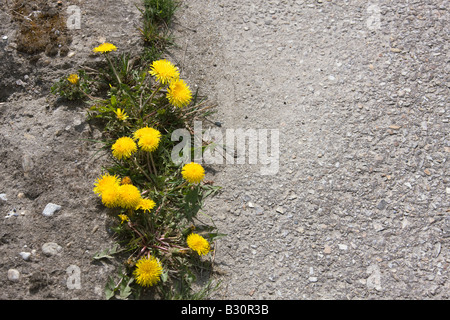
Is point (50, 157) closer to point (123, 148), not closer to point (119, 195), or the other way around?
point (123, 148)

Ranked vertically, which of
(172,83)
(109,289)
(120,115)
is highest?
(172,83)

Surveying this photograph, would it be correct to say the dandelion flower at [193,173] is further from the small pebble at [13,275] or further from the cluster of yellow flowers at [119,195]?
the small pebble at [13,275]

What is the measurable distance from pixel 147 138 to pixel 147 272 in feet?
2.71

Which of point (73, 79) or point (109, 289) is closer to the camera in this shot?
point (109, 289)

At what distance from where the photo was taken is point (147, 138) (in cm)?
252

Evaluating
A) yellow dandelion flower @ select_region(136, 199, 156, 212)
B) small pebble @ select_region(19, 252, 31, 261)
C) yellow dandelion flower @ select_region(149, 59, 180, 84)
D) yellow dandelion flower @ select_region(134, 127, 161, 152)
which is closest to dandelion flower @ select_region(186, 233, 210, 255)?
yellow dandelion flower @ select_region(136, 199, 156, 212)

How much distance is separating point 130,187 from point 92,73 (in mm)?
1146

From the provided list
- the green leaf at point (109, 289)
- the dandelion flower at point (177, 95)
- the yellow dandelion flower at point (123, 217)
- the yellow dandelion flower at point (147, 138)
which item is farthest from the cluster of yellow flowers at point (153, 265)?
the dandelion flower at point (177, 95)

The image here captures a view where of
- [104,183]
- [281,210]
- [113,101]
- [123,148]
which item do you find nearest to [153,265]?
[104,183]

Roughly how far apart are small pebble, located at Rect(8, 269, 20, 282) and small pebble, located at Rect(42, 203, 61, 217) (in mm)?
365

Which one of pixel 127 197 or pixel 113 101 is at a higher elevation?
pixel 113 101

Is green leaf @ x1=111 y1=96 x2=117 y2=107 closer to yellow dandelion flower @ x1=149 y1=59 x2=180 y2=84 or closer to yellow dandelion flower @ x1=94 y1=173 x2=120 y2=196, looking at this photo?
yellow dandelion flower @ x1=149 y1=59 x2=180 y2=84

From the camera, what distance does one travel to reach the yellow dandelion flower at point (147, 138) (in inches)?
99.0

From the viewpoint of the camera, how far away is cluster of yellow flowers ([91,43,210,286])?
229 centimetres
